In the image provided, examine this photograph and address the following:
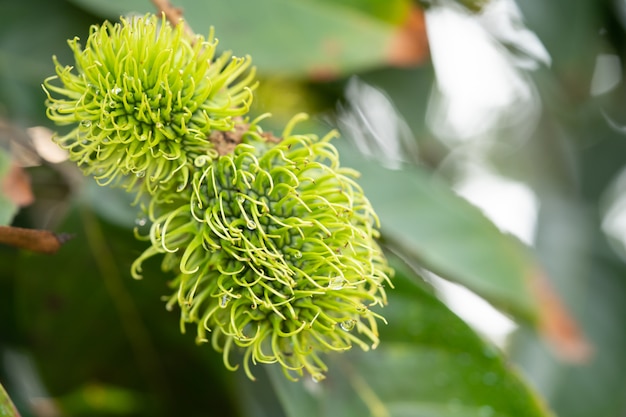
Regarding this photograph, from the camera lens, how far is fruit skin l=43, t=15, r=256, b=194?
0.73m

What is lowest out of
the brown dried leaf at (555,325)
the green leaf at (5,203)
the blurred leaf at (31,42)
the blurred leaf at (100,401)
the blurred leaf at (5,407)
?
the blurred leaf at (100,401)

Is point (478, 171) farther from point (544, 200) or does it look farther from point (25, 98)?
point (25, 98)

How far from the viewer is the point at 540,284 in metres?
1.29

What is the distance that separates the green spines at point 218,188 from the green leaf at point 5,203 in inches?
4.7

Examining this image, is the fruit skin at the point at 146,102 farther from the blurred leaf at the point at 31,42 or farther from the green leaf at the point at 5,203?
the blurred leaf at the point at 31,42

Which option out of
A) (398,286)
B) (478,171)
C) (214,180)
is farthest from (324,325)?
(478,171)

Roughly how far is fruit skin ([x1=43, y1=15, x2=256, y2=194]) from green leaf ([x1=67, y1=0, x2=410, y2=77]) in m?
0.37

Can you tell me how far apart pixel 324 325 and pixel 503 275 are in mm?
563

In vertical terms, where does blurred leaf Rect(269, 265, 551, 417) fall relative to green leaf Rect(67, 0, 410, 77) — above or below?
below

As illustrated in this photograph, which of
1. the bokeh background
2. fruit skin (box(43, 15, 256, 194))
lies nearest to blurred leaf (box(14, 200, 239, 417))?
the bokeh background

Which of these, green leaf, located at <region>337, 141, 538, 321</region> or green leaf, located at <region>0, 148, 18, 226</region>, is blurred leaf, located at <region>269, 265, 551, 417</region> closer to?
green leaf, located at <region>337, 141, 538, 321</region>

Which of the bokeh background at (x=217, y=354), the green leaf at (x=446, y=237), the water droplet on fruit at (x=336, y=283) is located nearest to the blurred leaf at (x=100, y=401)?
the bokeh background at (x=217, y=354)

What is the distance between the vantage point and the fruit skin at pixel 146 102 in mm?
728

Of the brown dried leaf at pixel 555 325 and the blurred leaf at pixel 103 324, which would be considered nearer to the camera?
the blurred leaf at pixel 103 324
